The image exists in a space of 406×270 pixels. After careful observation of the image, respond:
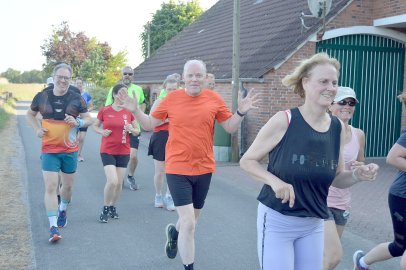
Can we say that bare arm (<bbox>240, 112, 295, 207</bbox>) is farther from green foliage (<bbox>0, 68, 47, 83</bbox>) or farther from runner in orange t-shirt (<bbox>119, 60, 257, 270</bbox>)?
green foliage (<bbox>0, 68, 47, 83</bbox>)

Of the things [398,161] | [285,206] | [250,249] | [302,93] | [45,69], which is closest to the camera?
[285,206]

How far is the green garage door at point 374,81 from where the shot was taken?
15.2 m

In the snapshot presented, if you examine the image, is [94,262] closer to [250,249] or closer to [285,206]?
[250,249]

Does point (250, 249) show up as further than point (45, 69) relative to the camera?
No

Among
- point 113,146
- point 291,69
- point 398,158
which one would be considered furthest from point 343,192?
point 291,69

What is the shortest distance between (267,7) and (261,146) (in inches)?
662

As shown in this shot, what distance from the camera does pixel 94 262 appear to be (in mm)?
5922

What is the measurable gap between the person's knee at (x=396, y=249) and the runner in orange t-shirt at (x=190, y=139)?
5.86 feet

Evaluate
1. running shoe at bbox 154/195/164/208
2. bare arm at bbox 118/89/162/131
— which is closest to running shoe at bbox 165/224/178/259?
bare arm at bbox 118/89/162/131

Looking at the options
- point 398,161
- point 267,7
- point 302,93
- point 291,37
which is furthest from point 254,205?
point 267,7

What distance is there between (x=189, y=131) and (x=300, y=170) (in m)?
2.13

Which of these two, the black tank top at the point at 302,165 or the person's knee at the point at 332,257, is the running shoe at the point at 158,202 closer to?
the person's knee at the point at 332,257

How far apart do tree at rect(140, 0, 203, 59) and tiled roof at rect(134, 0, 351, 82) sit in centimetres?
1813

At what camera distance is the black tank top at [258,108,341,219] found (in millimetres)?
3330
